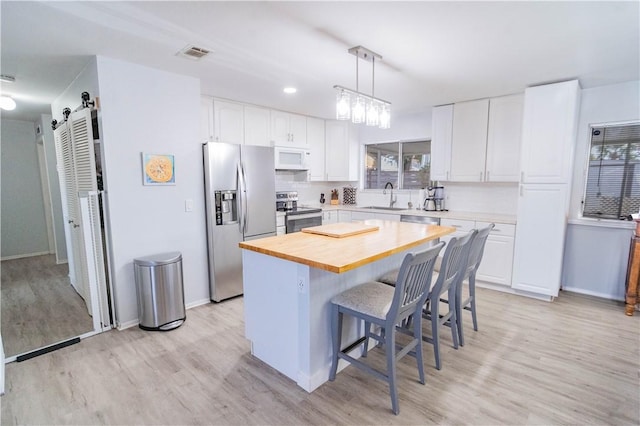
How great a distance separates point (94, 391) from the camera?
198cm

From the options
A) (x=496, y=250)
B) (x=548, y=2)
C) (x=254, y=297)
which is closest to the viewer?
(x=548, y=2)

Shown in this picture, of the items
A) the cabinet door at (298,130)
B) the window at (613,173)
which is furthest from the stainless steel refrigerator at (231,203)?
the window at (613,173)

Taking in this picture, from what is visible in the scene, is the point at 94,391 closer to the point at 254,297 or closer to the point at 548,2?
the point at 254,297

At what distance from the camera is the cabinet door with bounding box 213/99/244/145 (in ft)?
12.4

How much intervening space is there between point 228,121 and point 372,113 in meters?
2.09

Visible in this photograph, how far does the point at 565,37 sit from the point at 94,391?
412 cm

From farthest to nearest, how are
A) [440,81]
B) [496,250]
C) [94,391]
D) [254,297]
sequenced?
[496,250], [440,81], [254,297], [94,391]

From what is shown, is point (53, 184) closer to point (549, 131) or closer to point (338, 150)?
point (338, 150)

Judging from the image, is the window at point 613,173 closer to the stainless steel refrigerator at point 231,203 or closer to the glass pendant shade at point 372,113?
the glass pendant shade at point 372,113

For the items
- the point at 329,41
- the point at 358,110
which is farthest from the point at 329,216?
the point at 329,41

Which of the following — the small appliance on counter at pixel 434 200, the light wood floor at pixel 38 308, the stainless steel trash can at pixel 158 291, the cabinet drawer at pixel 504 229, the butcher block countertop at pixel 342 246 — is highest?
the small appliance on counter at pixel 434 200

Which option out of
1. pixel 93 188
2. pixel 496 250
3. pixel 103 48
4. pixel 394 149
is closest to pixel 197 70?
pixel 103 48

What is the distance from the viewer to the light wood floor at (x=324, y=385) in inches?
70.1

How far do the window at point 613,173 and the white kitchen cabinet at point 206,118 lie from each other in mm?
4489
